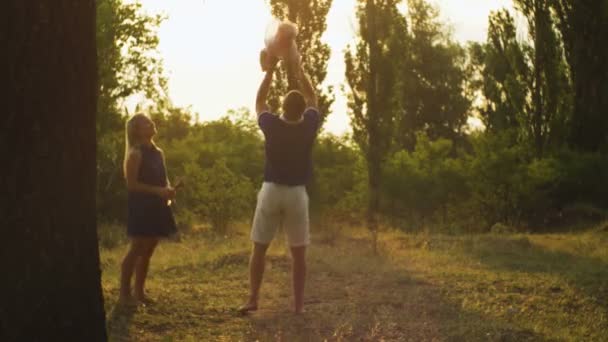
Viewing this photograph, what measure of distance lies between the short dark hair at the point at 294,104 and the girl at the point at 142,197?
1.41m

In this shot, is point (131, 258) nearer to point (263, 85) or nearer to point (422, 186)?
point (263, 85)

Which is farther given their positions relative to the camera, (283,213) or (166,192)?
(166,192)

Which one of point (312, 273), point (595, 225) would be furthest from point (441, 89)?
point (312, 273)

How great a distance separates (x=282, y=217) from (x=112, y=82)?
13932 millimetres

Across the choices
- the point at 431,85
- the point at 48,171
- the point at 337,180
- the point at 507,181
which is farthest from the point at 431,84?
the point at 48,171

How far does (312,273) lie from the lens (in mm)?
11781

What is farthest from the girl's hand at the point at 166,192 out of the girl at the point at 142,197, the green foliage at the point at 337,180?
the green foliage at the point at 337,180

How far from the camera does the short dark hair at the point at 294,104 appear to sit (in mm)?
8039

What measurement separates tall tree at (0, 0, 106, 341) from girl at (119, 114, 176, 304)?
3.28 metres

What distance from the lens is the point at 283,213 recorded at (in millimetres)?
8141

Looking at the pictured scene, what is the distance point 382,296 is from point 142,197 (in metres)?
2.97

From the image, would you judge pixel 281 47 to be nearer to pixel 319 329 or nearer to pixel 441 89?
pixel 319 329

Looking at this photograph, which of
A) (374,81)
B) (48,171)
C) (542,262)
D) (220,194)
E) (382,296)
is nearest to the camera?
(48,171)

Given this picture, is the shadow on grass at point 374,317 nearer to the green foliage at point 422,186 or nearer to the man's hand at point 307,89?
the man's hand at point 307,89
